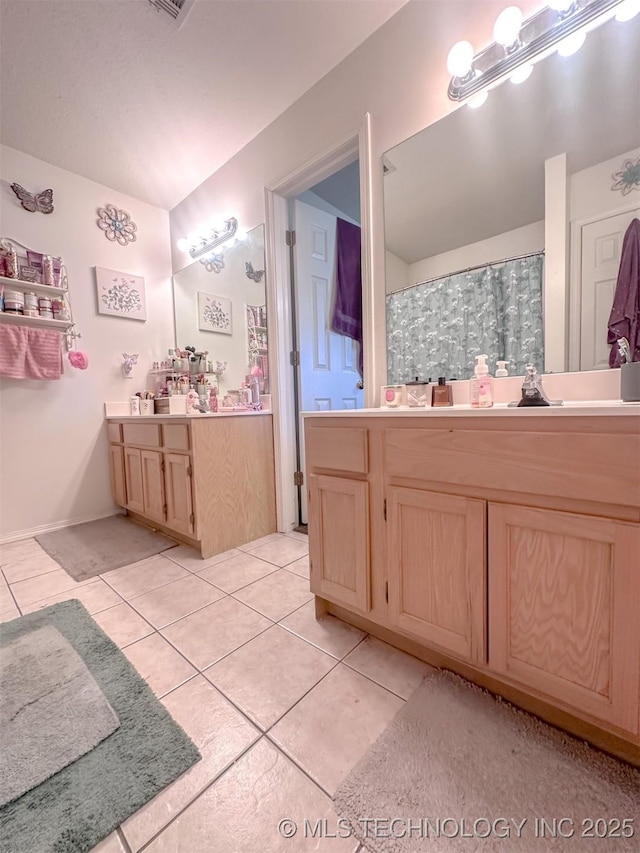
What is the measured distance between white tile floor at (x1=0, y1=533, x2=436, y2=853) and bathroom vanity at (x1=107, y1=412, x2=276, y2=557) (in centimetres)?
23

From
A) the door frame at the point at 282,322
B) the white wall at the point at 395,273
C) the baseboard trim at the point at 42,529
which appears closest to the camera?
the white wall at the point at 395,273

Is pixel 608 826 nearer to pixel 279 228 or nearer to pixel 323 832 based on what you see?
pixel 323 832

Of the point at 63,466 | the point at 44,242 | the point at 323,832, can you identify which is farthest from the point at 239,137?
the point at 323,832

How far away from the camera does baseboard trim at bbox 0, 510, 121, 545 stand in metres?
2.22

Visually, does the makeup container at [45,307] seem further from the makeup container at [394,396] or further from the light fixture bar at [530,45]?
the light fixture bar at [530,45]

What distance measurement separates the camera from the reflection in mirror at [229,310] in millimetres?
2273

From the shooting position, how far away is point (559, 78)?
3.77 feet

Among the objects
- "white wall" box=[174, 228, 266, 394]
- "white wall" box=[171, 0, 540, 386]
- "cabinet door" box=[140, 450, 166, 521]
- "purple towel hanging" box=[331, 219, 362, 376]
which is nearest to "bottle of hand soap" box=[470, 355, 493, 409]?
"white wall" box=[171, 0, 540, 386]

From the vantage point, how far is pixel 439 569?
0.97 m

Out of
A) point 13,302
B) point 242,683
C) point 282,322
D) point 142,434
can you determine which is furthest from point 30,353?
point 242,683

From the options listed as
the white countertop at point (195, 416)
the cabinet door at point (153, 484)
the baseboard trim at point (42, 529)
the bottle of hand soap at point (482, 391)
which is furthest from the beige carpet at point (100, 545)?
the bottle of hand soap at point (482, 391)

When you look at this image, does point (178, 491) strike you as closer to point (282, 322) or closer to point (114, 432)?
point (114, 432)

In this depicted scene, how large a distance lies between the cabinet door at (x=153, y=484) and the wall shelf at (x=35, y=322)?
41.7 inches

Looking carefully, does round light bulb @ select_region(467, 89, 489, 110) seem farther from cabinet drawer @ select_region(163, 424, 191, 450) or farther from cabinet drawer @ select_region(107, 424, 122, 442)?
cabinet drawer @ select_region(107, 424, 122, 442)
